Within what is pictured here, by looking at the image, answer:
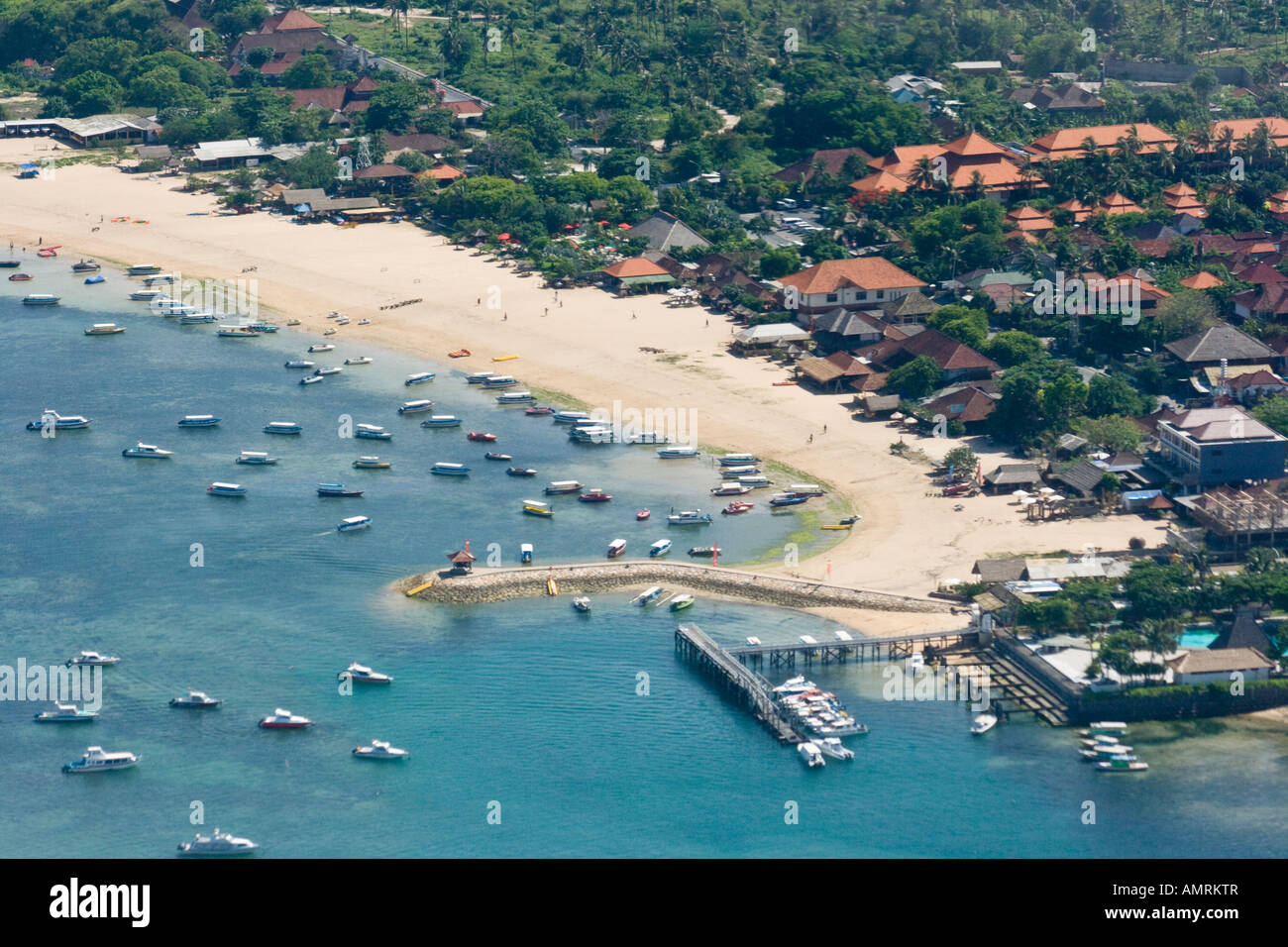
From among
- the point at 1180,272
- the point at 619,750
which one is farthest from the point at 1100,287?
the point at 619,750

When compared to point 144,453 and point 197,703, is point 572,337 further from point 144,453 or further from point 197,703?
point 197,703

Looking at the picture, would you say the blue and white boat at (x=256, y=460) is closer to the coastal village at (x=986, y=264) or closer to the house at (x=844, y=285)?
the coastal village at (x=986, y=264)

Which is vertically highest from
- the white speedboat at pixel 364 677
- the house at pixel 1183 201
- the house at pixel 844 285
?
the house at pixel 1183 201

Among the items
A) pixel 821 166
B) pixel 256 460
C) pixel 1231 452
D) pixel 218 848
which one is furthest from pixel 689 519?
pixel 821 166

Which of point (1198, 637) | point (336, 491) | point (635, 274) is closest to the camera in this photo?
point (1198, 637)

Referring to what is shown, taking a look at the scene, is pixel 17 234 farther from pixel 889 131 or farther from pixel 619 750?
pixel 619 750

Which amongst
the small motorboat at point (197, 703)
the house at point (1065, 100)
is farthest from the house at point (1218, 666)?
the house at point (1065, 100)
